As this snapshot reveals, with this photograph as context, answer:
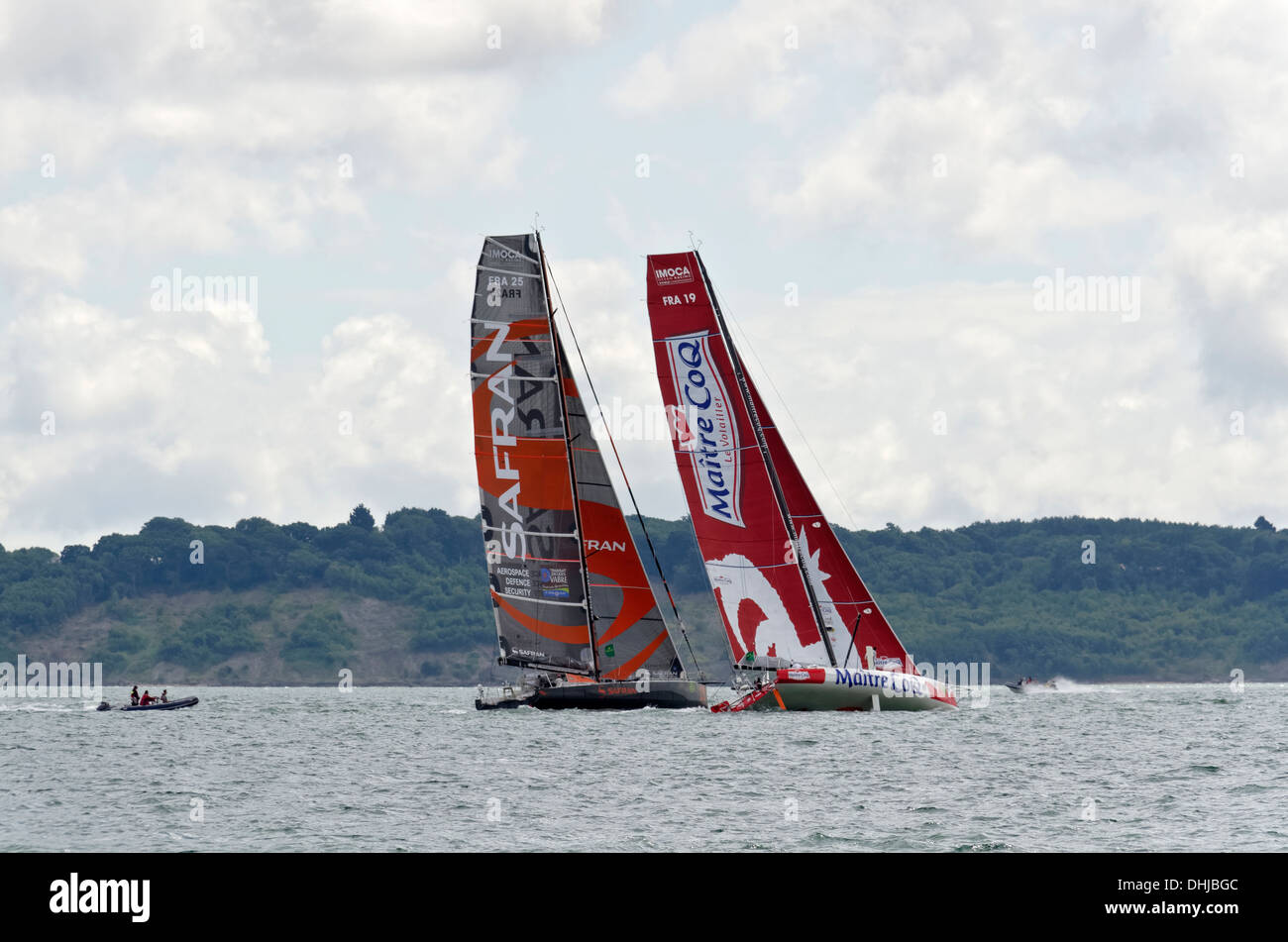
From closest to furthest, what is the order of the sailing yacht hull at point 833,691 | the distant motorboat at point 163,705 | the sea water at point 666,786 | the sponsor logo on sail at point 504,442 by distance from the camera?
the sea water at point 666,786 < the sailing yacht hull at point 833,691 < the sponsor logo on sail at point 504,442 < the distant motorboat at point 163,705

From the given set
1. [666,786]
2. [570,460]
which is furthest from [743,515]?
[666,786]

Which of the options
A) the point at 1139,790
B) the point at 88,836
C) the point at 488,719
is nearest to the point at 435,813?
the point at 88,836

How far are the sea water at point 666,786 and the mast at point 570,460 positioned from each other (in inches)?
133

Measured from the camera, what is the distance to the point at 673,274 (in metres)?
59.5

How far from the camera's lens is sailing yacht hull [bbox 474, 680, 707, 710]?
191ft

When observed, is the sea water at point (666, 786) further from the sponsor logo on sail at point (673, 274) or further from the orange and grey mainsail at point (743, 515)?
the sponsor logo on sail at point (673, 274)

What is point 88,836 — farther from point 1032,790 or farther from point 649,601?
point 649,601

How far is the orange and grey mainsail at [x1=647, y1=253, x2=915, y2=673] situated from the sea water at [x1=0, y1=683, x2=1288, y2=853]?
8.92 feet

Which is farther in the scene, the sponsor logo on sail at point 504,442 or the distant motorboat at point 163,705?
the distant motorboat at point 163,705

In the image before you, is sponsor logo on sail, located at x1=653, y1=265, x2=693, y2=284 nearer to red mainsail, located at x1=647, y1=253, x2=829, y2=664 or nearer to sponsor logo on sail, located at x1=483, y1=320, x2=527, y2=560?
red mainsail, located at x1=647, y1=253, x2=829, y2=664

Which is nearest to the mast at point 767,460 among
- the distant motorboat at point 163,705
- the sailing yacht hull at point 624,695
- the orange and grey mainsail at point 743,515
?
the orange and grey mainsail at point 743,515

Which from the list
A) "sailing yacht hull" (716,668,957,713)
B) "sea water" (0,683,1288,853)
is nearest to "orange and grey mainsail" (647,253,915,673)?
"sailing yacht hull" (716,668,957,713)

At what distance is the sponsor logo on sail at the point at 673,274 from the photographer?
195ft
